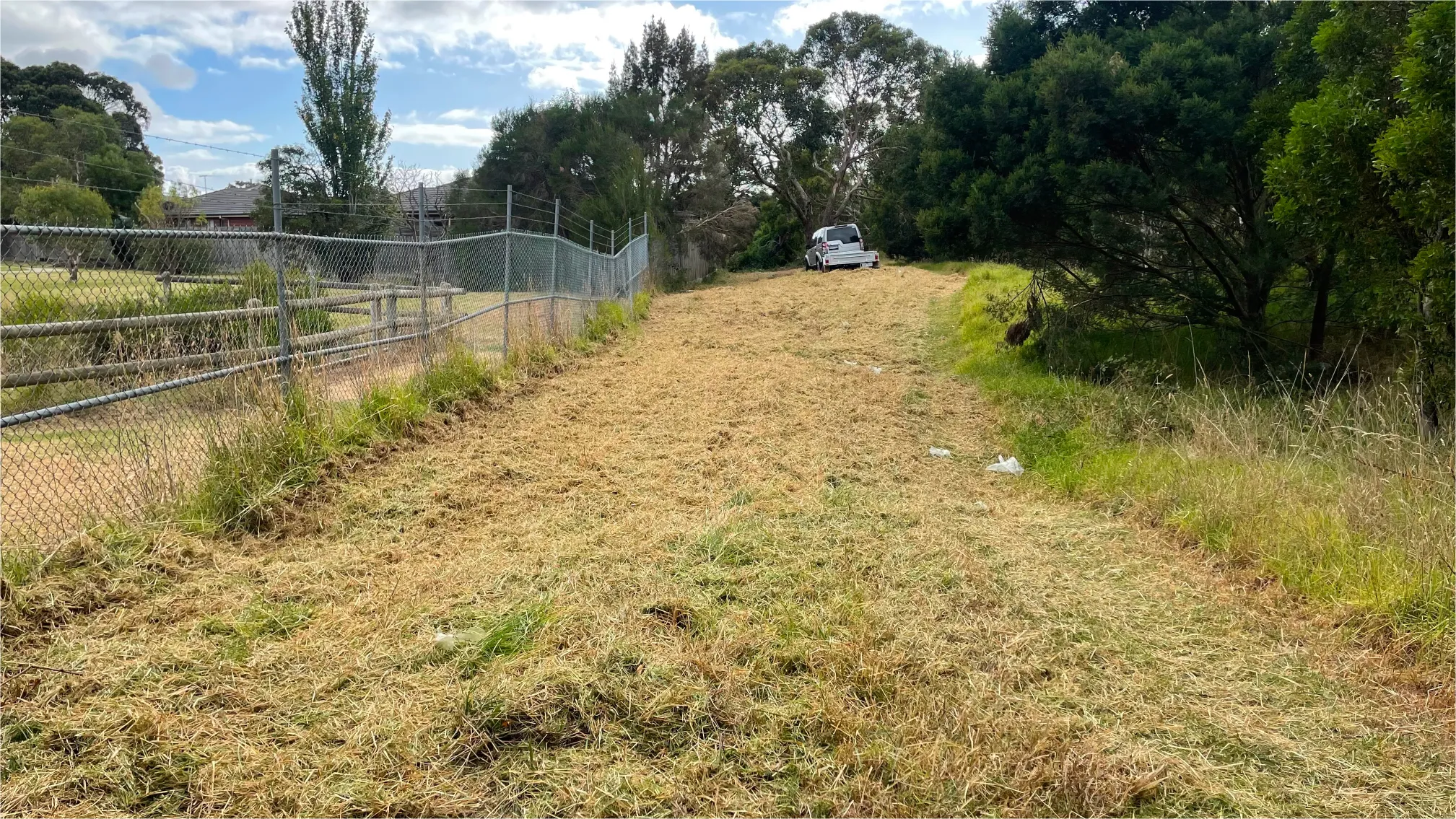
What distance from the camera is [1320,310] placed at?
9.80 metres

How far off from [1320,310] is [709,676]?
9.79 meters

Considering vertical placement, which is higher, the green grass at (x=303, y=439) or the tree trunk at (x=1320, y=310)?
the tree trunk at (x=1320, y=310)

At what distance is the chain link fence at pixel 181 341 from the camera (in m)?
4.61

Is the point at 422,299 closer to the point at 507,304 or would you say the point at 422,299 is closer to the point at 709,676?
the point at 507,304

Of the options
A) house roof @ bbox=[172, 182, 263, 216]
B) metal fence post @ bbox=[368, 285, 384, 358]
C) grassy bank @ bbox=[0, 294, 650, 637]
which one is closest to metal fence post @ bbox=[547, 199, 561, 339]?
metal fence post @ bbox=[368, 285, 384, 358]

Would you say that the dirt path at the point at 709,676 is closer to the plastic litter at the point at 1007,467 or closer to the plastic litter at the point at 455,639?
the plastic litter at the point at 455,639

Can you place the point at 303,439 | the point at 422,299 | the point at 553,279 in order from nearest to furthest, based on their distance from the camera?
the point at 303,439
the point at 422,299
the point at 553,279

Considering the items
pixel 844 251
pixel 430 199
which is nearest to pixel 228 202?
pixel 430 199

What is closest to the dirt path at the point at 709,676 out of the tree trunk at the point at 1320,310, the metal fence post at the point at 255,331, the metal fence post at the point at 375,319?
the metal fence post at the point at 255,331

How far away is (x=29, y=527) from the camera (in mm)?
4055

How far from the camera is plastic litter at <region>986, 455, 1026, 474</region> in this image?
712 centimetres

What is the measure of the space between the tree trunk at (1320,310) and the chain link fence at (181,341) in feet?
30.4

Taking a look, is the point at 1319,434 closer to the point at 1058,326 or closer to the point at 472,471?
the point at 1058,326

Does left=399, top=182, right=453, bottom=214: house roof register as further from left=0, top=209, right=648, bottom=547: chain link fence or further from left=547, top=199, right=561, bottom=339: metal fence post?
left=0, top=209, right=648, bottom=547: chain link fence
